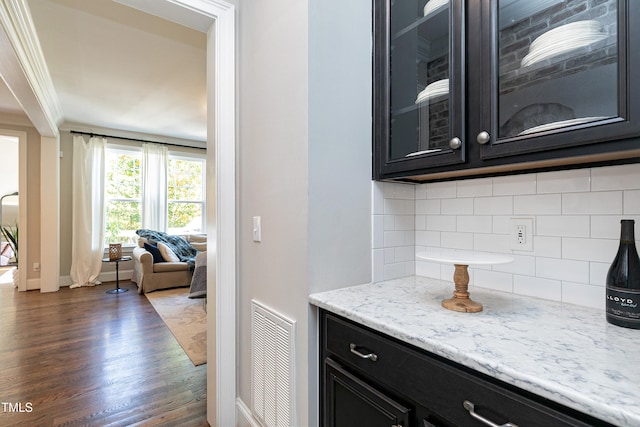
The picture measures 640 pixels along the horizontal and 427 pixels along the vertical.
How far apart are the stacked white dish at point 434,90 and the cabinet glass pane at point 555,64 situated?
184 millimetres

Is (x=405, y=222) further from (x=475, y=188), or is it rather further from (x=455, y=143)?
(x=455, y=143)

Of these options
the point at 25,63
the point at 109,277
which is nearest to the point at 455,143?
the point at 25,63

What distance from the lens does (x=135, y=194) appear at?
5641 millimetres

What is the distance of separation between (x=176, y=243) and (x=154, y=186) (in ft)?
3.90

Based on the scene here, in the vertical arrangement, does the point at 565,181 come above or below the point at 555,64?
below

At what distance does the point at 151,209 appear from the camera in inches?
223

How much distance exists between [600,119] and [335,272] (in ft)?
3.05

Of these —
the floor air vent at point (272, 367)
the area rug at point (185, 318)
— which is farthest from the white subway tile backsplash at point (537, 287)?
the area rug at point (185, 318)

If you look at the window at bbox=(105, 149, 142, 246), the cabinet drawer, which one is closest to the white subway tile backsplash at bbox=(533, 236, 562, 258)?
the cabinet drawer

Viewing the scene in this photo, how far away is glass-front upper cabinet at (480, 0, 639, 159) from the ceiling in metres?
2.44

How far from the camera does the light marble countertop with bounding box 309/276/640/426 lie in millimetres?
541

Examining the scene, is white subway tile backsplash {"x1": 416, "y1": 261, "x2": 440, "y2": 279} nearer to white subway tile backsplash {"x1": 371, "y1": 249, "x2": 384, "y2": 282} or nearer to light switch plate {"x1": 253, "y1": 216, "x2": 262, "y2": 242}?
white subway tile backsplash {"x1": 371, "y1": 249, "x2": 384, "y2": 282}

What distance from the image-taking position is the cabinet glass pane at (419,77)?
1113 mm

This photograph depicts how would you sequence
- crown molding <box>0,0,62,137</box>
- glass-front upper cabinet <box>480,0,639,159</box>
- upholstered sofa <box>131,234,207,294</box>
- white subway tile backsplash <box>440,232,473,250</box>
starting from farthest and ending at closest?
upholstered sofa <box>131,234,207,294</box>, crown molding <box>0,0,62,137</box>, white subway tile backsplash <box>440,232,473,250</box>, glass-front upper cabinet <box>480,0,639,159</box>
